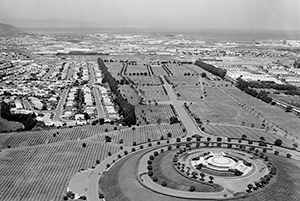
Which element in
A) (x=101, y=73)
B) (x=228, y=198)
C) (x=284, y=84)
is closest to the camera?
(x=228, y=198)

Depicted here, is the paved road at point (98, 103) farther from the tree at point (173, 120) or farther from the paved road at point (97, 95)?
the tree at point (173, 120)

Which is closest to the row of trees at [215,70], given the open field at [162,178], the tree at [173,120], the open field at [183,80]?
the open field at [183,80]

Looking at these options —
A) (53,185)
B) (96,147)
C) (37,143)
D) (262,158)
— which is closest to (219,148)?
(262,158)

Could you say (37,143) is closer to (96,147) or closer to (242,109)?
(96,147)

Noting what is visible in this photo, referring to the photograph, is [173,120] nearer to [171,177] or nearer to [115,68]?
[171,177]

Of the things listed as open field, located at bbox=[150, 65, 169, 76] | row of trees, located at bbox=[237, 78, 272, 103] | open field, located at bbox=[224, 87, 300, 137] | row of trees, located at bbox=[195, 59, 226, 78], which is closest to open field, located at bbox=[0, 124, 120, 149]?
open field, located at bbox=[224, 87, 300, 137]

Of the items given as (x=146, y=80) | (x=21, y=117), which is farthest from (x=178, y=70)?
(x=21, y=117)
